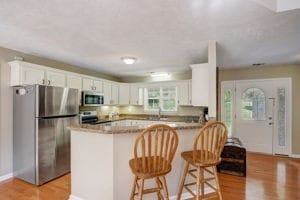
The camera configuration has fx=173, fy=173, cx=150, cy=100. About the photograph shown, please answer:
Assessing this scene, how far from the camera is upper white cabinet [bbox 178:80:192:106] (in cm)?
516

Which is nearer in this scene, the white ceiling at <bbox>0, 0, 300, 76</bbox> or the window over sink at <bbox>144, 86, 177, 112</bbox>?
the white ceiling at <bbox>0, 0, 300, 76</bbox>

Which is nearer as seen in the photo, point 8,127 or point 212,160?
point 212,160

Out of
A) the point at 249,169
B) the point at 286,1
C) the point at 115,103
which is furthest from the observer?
the point at 115,103

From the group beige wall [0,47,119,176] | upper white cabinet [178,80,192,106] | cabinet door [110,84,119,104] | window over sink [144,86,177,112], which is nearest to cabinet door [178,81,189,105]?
upper white cabinet [178,80,192,106]

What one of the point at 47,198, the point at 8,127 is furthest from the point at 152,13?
the point at 8,127

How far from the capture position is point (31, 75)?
10.5 feet

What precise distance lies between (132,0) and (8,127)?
3.21 meters

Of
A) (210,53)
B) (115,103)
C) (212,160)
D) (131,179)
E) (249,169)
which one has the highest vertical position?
(210,53)

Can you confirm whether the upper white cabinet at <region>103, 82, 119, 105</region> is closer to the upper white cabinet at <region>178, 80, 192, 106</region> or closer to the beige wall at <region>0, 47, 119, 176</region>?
the upper white cabinet at <region>178, 80, 192, 106</region>

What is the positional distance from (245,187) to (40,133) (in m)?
3.54

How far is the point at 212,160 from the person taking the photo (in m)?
2.07

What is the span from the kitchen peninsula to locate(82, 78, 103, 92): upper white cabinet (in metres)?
2.34

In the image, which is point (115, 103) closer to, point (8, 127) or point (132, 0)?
point (8, 127)

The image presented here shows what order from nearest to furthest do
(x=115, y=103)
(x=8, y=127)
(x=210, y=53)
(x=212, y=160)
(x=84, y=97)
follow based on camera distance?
(x=212, y=160)
(x=210, y=53)
(x=8, y=127)
(x=84, y=97)
(x=115, y=103)
